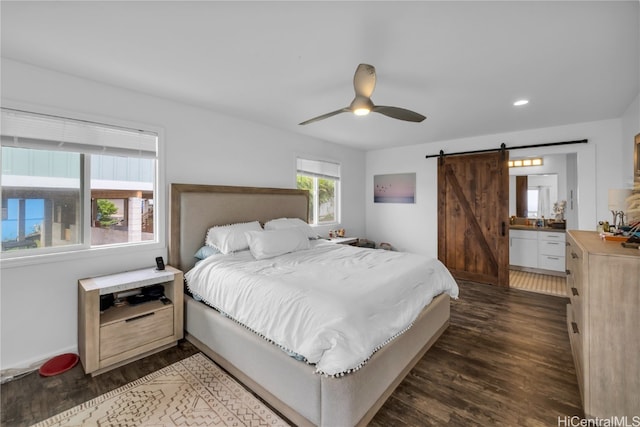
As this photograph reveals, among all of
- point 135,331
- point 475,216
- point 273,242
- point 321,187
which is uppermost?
point 321,187

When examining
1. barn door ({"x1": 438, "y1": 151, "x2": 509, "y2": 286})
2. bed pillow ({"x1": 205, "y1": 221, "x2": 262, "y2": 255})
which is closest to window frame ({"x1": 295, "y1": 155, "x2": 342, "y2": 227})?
bed pillow ({"x1": 205, "y1": 221, "x2": 262, "y2": 255})

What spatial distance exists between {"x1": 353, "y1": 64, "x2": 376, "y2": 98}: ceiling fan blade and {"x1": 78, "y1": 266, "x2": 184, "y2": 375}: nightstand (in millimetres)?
2347

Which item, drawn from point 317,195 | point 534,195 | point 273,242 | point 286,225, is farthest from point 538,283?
point 273,242

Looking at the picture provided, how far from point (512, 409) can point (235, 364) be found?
77.9 inches

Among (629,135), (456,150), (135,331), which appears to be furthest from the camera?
(456,150)

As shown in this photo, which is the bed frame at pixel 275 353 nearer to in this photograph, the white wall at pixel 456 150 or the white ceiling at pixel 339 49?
the white ceiling at pixel 339 49

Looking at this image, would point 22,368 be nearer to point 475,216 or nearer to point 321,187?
point 321,187

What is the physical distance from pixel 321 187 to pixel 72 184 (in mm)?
3511

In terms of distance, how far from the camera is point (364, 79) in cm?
203

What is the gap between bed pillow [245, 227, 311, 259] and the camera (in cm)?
297

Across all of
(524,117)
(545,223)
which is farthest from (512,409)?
(545,223)

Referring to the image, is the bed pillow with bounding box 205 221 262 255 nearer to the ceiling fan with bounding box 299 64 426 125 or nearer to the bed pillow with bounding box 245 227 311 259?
the bed pillow with bounding box 245 227 311 259

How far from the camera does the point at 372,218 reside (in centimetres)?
598

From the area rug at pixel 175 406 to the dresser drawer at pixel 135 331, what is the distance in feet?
1.12
